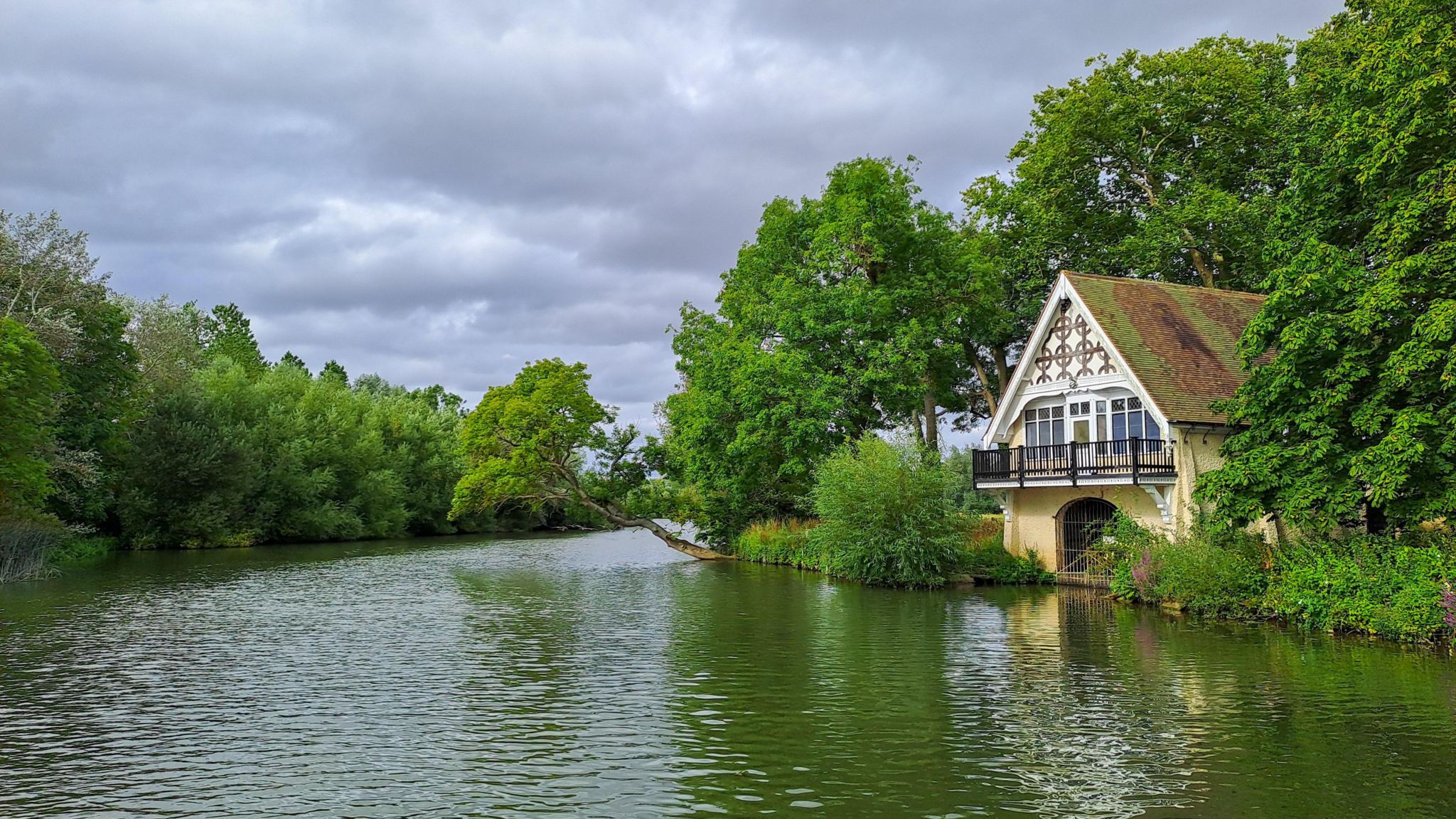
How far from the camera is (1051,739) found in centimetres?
1301

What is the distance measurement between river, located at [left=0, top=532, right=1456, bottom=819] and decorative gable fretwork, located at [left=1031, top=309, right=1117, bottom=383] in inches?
352

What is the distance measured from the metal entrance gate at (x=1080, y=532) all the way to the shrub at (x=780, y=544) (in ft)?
32.4

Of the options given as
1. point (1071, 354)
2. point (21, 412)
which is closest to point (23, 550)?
point (21, 412)

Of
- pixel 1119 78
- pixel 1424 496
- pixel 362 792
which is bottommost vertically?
pixel 362 792

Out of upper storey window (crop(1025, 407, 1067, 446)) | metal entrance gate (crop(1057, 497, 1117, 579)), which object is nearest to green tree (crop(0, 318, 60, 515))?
upper storey window (crop(1025, 407, 1067, 446))

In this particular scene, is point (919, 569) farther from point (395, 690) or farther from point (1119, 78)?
point (1119, 78)

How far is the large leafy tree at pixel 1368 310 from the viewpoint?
2048cm

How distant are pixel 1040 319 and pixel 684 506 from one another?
77.9 feet

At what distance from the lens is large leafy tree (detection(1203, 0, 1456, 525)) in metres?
20.5

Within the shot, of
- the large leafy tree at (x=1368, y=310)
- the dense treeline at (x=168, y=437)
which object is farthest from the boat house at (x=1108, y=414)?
the dense treeline at (x=168, y=437)

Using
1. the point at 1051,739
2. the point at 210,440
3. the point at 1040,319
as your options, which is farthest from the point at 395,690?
the point at 210,440

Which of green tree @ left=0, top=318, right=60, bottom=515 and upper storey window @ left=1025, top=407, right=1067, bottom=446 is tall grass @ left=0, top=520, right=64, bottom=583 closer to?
green tree @ left=0, top=318, right=60, bottom=515

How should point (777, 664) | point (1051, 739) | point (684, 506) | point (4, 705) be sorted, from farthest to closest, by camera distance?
point (684, 506) → point (777, 664) → point (4, 705) → point (1051, 739)

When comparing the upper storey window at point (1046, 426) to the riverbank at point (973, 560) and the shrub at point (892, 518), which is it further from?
the shrub at point (892, 518)
